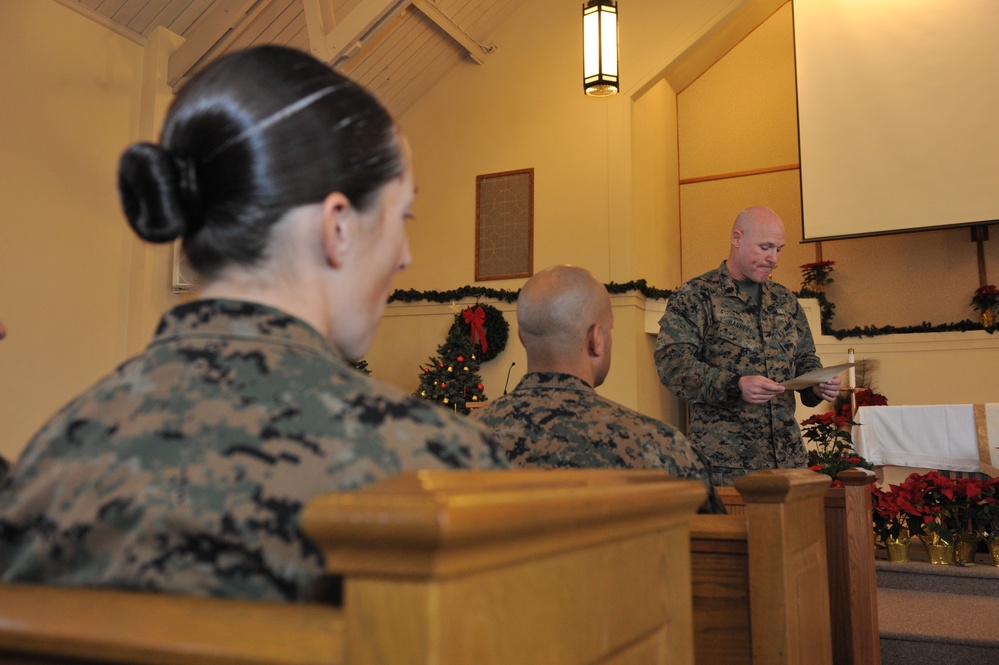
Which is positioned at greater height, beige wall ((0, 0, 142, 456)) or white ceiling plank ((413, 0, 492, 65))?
white ceiling plank ((413, 0, 492, 65))

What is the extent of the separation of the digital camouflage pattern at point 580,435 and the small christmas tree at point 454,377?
16.2 ft

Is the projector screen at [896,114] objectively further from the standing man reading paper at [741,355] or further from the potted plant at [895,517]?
the standing man reading paper at [741,355]

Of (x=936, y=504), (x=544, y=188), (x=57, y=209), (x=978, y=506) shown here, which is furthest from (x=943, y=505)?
(x=57, y=209)

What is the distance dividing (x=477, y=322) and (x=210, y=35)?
2.83 meters

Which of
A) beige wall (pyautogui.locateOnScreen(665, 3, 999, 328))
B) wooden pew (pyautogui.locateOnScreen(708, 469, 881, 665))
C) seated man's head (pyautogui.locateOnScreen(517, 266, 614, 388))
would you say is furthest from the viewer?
beige wall (pyautogui.locateOnScreen(665, 3, 999, 328))

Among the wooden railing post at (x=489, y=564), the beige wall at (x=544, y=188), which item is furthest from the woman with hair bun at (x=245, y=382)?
the beige wall at (x=544, y=188)

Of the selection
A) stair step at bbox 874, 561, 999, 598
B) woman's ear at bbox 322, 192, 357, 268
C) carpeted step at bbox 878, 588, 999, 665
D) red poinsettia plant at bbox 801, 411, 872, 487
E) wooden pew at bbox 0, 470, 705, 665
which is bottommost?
carpeted step at bbox 878, 588, 999, 665

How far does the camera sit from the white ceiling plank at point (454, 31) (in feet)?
23.2

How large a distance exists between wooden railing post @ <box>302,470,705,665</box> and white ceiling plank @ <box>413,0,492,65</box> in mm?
6557

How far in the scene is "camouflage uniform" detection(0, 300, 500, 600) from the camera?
2.27ft

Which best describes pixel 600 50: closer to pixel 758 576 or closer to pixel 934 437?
pixel 934 437

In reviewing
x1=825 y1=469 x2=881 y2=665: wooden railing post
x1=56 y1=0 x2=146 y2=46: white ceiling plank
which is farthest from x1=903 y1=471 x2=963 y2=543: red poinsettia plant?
x1=56 y1=0 x2=146 y2=46: white ceiling plank

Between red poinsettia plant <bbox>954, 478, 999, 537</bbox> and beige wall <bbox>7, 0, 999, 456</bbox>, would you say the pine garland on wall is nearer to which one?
beige wall <bbox>7, 0, 999, 456</bbox>

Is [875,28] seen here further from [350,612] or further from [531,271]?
[350,612]
